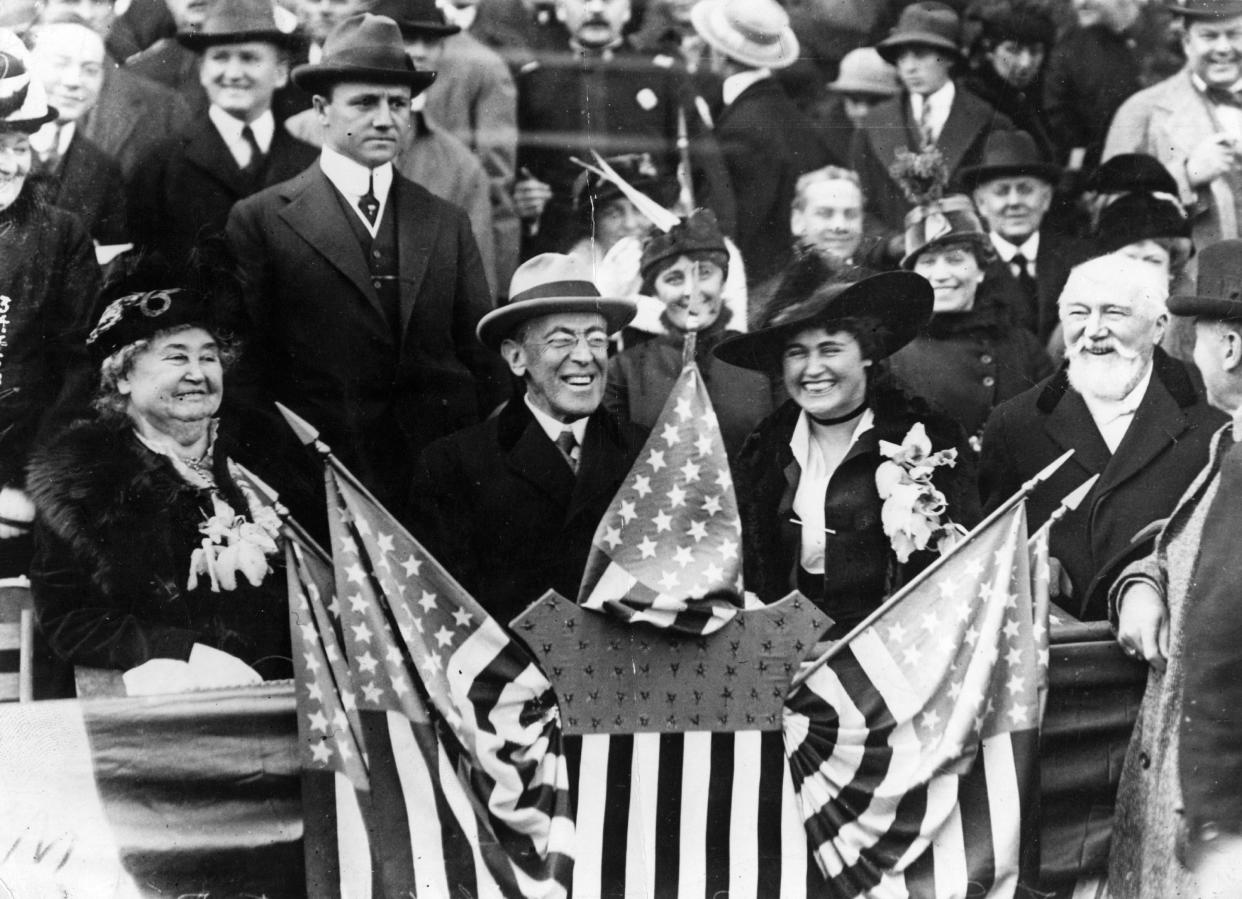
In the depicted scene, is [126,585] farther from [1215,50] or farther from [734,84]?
[1215,50]

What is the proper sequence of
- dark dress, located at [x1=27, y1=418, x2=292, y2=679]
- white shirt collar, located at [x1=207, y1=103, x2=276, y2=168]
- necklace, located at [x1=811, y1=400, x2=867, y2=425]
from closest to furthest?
1. dark dress, located at [x1=27, y1=418, x2=292, y2=679]
2. white shirt collar, located at [x1=207, y1=103, x2=276, y2=168]
3. necklace, located at [x1=811, y1=400, x2=867, y2=425]

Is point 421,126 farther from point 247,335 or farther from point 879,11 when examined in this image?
point 879,11

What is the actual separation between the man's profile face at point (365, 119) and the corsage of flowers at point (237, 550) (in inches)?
62.2

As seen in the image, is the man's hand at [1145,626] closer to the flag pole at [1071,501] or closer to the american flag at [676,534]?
the flag pole at [1071,501]

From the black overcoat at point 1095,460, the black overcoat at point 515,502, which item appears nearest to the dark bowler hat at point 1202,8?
the black overcoat at point 1095,460

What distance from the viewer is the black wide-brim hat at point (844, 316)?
827 centimetres

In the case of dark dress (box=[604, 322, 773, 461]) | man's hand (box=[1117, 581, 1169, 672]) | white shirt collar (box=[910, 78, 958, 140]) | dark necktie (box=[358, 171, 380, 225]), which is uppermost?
white shirt collar (box=[910, 78, 958, 140])

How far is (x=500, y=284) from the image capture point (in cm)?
815

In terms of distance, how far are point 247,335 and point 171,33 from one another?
1346 millimetres

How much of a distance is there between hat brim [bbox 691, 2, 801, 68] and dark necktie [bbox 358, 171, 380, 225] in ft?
5.19

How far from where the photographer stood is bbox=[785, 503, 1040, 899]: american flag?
7922mm

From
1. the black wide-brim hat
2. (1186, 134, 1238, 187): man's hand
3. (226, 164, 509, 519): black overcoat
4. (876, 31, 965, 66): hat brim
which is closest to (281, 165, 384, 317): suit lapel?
(226, 164, 509, 519): black overcoat

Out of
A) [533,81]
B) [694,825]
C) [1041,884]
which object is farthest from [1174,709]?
[533,81]

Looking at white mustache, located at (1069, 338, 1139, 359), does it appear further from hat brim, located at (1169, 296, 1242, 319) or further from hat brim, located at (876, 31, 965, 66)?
hat brim, located at (876, 31, 965, 66)
